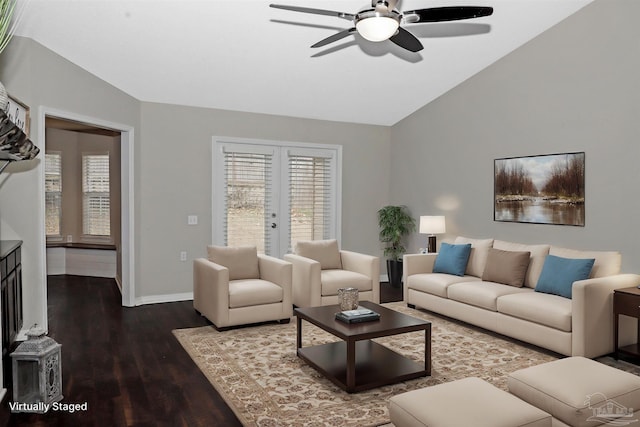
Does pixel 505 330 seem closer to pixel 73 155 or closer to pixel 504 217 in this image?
pixel 504 217

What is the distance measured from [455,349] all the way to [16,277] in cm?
387

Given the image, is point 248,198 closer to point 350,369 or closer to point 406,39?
point 406,39

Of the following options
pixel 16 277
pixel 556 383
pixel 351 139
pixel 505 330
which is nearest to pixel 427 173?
pixel 351 139

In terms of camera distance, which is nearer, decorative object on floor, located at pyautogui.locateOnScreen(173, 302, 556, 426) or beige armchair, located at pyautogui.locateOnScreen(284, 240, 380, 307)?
decorative object on floor, located at pyautogui.locateOnScreen(173, 302, 556, 426)

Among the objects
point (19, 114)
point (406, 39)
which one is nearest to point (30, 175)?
point (19, 114)

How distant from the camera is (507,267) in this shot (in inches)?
201

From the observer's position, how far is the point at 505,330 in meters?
4.58

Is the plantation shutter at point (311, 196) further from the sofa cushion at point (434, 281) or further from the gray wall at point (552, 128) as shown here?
the sofa cushion at point (434, 281)

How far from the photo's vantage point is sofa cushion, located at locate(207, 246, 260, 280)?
531cm

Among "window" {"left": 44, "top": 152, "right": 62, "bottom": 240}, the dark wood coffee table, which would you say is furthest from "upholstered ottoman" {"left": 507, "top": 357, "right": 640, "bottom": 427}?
"window" {"left": 44, "top": 152, "right": 62, "bottom": 240}

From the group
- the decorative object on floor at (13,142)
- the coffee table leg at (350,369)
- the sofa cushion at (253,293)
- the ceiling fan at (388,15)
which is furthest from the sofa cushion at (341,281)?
the decorative object on floor at (13,142)

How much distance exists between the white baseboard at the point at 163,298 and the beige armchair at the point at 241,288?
876 millimetres

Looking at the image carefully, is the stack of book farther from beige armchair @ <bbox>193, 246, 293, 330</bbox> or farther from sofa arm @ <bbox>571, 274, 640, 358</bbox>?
sofa arm @ <bbox>571, 274, 640, 358</bbox>

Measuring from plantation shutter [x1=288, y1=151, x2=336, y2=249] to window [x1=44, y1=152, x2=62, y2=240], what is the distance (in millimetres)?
4337
